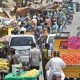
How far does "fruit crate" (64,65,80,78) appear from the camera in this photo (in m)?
16.9

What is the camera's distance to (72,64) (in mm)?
17062

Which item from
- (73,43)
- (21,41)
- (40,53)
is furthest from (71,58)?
(21,41)

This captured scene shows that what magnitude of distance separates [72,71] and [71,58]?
115 cm

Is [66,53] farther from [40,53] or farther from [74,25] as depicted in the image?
[74,25]

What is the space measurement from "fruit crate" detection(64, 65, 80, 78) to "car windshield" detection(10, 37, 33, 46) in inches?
280

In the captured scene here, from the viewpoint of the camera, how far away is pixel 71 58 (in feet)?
58.9

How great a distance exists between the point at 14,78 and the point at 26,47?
327 inches

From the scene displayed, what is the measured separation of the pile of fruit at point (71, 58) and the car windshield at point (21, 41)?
18.6 feet

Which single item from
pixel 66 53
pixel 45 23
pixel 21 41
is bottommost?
pixel 45 23

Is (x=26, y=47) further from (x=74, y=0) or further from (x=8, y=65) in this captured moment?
(x=74, y=0)

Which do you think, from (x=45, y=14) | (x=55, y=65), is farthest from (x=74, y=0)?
(x=55, y=65)

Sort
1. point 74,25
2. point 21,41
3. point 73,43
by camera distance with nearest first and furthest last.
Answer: point 73,43 < point 21,41 < point 74,25

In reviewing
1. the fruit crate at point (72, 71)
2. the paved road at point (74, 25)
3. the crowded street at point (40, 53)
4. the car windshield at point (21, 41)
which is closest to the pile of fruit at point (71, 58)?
the crowded street at point (40, 53)

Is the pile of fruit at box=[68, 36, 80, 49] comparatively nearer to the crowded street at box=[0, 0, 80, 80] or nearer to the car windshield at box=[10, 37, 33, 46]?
the crowded street at box=[0, 0, 80, 80]
